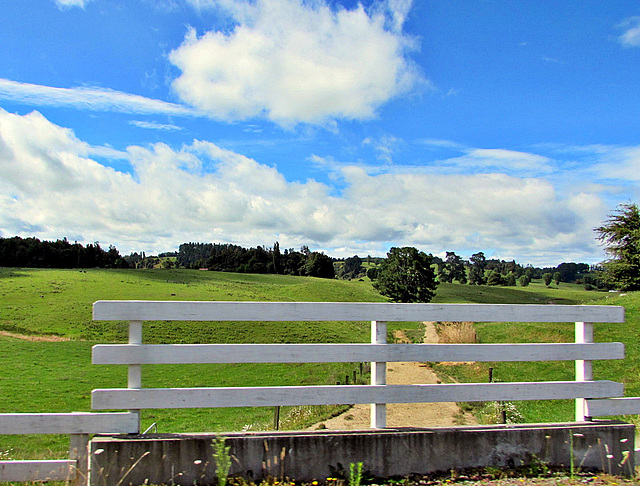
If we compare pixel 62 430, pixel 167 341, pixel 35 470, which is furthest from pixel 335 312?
pixel 167 341

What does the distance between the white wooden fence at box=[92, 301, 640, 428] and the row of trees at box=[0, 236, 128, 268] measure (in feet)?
347

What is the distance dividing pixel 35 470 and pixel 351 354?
2.90 meters

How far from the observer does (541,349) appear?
453 cm

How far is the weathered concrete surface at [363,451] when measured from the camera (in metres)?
3.78

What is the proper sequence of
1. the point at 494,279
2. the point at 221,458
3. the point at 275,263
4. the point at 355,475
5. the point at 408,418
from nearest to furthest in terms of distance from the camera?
1. the point at 221,458
2. the point at 355,475
3. the point at 408,418
4. the point at 494,279
5. the point at 275,263

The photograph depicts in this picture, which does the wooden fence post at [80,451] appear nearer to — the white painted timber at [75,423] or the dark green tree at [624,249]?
the white painted timber at [75,423]

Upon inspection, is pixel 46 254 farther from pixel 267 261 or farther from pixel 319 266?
pixel 319 266

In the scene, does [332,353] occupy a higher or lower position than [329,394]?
higher

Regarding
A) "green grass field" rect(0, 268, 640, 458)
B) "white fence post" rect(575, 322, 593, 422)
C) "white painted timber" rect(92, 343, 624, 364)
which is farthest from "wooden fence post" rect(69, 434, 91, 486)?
"white fence post" rect(575, 322, 593, 422)

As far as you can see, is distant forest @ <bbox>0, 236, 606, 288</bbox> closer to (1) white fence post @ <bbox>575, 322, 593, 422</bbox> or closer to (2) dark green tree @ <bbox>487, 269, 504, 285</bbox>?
(2) dark green tree @ <bbox>487, 269, 504, 285</bbox>

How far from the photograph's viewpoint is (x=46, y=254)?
315 feet

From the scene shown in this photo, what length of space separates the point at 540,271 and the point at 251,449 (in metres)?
171

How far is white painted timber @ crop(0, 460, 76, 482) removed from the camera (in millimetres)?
3936

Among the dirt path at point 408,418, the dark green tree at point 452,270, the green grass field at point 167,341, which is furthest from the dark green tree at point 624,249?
the dark green tree at point 452,270
